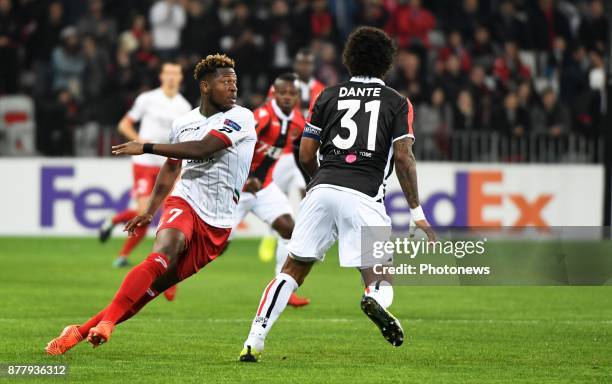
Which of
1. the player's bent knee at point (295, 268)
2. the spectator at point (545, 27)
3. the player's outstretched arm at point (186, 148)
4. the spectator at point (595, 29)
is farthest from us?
the spectator at point (545, 27)

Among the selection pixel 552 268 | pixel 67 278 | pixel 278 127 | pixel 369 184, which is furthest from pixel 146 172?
pixel 369 184

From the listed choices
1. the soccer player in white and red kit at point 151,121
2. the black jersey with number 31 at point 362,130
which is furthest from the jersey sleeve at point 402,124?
the soccer player in white and red kit at point 151,121

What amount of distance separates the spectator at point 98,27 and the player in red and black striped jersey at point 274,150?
31.0 ft

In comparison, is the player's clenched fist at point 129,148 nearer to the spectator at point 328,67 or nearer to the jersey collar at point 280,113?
the jersey collar at point 280,113

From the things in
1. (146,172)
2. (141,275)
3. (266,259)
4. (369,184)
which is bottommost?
(266,259)

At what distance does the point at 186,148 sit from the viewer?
8531 millimetres

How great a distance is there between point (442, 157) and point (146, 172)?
20.2 feet

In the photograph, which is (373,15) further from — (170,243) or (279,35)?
(170,243)

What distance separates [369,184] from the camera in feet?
27.8

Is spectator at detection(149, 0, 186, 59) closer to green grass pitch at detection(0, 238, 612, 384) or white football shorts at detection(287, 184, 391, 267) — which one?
green grass pitch at detection(0, 238, 612, 384)

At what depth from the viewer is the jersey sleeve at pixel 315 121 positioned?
859 cm

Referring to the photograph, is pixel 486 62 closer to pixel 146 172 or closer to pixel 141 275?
pixel 146 172

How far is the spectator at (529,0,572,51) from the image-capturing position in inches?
953

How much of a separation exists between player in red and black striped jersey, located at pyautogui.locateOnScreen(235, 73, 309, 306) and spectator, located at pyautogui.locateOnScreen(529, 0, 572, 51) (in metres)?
11.9
